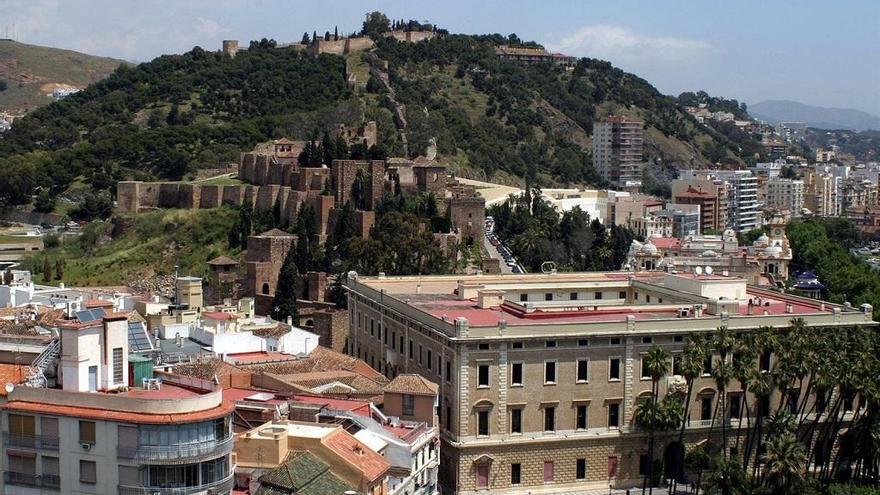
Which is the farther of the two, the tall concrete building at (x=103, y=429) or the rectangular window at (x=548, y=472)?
the rectangular window at (x=548, y=472)

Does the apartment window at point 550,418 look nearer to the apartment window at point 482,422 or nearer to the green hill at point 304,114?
the apartment window at point 482,422

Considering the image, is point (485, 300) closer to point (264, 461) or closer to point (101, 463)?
point (264, 461)

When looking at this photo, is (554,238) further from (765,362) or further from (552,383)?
(552,383)

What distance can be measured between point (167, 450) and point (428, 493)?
11.9m

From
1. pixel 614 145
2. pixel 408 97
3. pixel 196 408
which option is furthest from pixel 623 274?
pixel 614 145

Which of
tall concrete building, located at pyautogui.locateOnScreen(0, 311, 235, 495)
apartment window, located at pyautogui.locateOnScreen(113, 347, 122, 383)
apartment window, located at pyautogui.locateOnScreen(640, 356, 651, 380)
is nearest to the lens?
tall concrete building, located at pyautogui.locateOnScreen(0, 311, 235, 495)

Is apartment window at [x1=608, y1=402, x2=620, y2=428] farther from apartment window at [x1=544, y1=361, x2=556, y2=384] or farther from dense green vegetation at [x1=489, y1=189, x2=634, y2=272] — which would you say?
dense green vegetation at [x1=489, y1=189, x2=634, y2=272]

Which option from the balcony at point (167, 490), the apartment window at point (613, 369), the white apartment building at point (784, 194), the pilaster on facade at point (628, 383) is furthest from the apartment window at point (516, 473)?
the white apartment building at point (784, 194)

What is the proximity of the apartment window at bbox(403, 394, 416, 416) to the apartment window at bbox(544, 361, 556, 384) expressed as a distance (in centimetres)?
616

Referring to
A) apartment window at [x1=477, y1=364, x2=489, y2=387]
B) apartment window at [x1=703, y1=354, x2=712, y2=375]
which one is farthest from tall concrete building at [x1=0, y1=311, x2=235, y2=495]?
apartment window at [x1=703, y1=354, x2=712, y2=375]

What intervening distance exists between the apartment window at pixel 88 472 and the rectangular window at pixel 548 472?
19.7 metres

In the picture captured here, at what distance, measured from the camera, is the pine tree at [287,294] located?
63000mm

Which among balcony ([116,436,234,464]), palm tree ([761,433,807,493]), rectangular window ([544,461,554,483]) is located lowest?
rectangular window ([544,461,554,483])

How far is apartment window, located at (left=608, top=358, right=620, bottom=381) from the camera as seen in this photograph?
43188 millimetres
